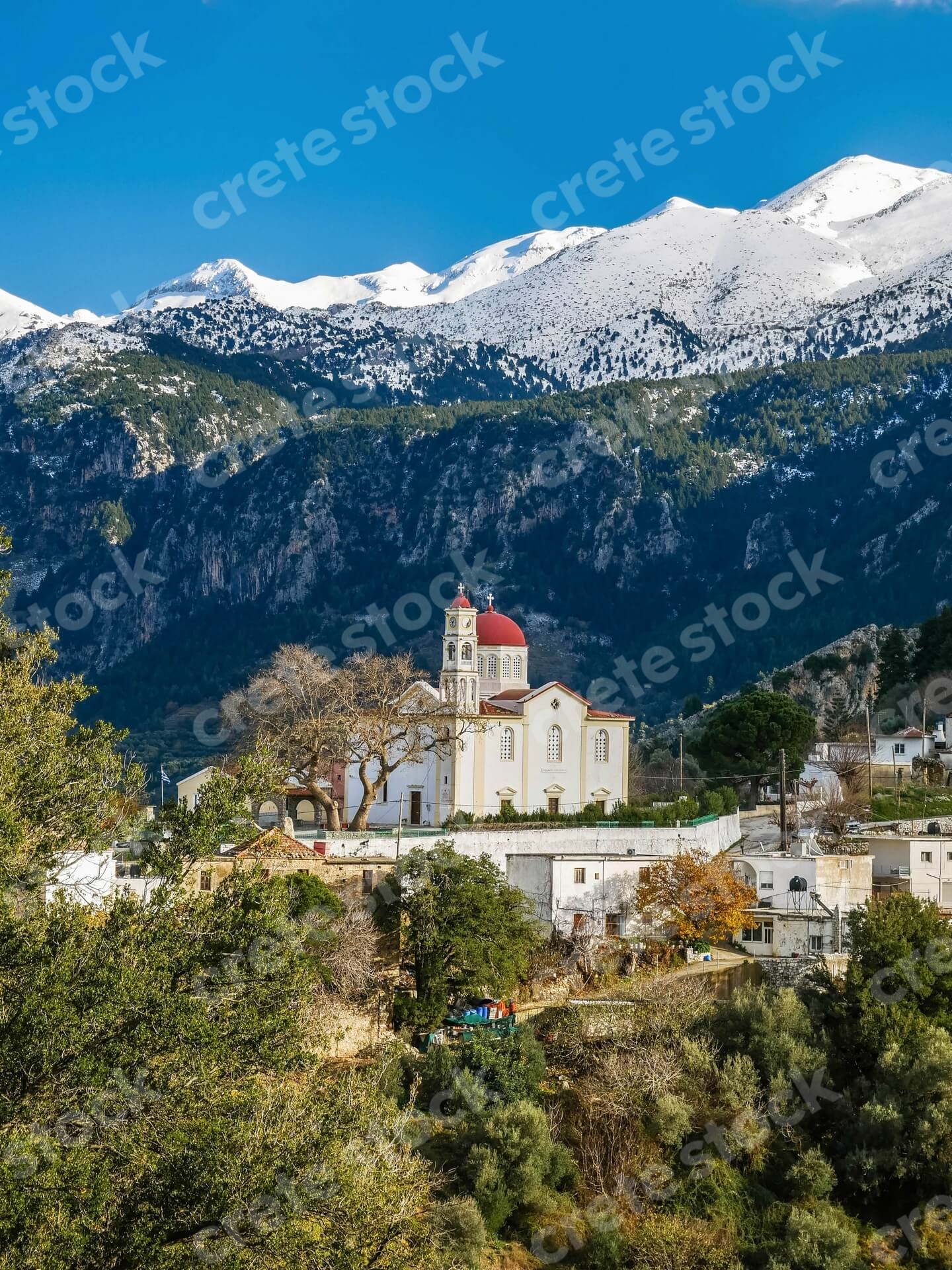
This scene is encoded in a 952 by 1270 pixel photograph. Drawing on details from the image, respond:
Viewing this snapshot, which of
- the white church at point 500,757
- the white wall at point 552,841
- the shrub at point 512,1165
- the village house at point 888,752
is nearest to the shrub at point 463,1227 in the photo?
the shrub at point 512,1165

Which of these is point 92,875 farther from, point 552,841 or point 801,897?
point 801,897

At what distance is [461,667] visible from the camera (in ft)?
216

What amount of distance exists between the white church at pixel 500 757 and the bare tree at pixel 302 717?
3.99 meters

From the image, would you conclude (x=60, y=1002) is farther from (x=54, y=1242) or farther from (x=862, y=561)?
(x=862, y=561)

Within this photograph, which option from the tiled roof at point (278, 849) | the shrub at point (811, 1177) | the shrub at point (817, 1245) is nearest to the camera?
the shrub at point (817, 1245)

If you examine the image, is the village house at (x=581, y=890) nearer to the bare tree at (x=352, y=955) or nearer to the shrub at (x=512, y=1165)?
the bare tree at (x=352, y=955)

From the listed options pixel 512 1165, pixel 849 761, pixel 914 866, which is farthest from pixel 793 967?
pixel 849 761

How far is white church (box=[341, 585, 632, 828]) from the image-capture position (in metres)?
64.4

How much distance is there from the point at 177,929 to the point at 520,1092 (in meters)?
18.1

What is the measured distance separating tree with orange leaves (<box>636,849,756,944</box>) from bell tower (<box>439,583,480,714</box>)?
48.7 feet

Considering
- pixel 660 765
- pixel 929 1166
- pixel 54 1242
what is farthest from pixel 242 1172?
pixel 660 765

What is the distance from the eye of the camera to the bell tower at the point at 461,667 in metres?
65.6

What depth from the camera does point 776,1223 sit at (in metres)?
38.8

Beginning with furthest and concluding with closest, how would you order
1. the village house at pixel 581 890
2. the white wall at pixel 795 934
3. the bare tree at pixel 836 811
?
the bare tree at pixel 836 811 → the white wall at pixel 795 934 → the village house at pixel 581 890
